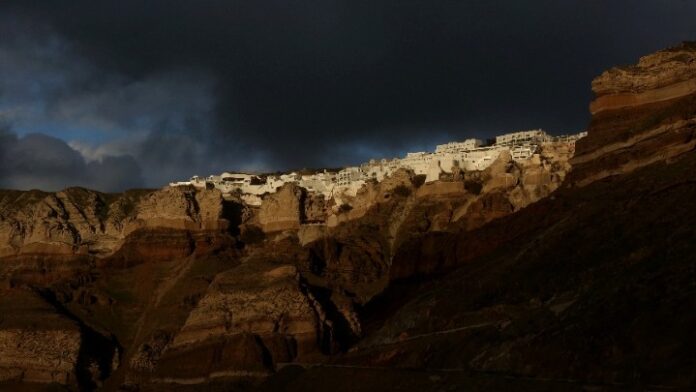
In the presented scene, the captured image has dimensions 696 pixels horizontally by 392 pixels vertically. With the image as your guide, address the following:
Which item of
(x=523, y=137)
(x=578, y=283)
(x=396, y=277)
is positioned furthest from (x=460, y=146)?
(x=578, y=283)

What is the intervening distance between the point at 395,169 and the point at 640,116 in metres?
50.6

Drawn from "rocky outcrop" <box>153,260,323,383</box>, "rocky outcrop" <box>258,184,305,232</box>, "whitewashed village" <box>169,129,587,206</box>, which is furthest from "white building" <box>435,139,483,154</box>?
"rocky outcrop" <box>153,260,323,383</box>

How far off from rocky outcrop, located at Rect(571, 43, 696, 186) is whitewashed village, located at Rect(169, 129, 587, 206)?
26438 millimetres

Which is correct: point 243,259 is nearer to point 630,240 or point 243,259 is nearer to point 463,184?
point 463,184

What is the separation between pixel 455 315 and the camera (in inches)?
2628

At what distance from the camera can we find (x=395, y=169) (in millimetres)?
129875

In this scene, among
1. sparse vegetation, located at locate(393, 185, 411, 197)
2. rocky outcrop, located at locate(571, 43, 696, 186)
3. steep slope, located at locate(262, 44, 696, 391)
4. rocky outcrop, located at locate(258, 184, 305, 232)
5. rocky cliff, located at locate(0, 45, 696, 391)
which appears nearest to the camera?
steep slope, located at locate(262, 44, 696, 391)

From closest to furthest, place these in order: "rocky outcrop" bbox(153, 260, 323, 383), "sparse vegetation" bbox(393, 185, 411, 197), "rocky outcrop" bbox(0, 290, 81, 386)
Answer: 1. "rocky outcrop" bbox(153, 260, 323, 383)
2. "rocky outcrop" bbox(0, 290, 81, 386)
3. "sparse vegetation" bbox(393, 185, 411, 197)

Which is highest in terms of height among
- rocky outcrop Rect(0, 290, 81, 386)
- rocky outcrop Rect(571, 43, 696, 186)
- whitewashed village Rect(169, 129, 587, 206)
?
whitewashed village Rect(169, 129, 587, 206)

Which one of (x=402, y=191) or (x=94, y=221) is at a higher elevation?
(x=94, y=221)

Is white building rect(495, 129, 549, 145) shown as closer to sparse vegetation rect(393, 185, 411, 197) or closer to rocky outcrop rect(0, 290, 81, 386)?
sparse vegetation rect(393, 185, 411, 197)

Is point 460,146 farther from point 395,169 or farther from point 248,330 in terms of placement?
point 248,330

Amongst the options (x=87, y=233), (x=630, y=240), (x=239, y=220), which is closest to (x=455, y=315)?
(x=630, y=240)

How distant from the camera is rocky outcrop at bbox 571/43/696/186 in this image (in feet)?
238
